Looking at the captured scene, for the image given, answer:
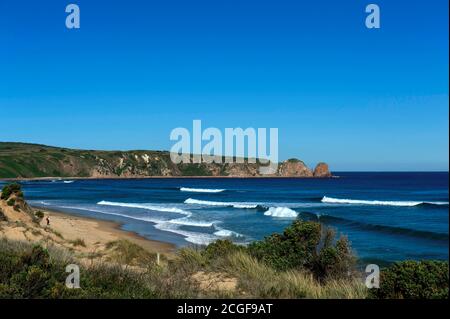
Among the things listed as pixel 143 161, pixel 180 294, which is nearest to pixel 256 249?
pixel 180 294

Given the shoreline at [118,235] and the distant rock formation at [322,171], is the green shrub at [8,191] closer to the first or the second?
the shoreline at [118,235]

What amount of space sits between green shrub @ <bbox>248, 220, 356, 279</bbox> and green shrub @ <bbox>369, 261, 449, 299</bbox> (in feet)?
10.1

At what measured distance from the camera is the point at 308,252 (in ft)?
38.4

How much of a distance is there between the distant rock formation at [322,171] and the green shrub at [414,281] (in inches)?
7466

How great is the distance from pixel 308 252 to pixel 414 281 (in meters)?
4.38

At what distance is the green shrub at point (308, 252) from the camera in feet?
35.9

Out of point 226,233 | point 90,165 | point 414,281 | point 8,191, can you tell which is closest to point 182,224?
point 226,233

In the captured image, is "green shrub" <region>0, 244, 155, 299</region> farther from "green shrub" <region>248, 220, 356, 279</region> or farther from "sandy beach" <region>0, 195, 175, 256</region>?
"sandy beach" <region>0, 195, 175, 256</region>

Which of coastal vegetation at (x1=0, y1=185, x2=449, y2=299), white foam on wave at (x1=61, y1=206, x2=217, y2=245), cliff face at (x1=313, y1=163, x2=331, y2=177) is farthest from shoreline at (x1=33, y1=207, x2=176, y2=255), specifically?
cliff face at (x1=313, y1=163, x2=331, y2=177)

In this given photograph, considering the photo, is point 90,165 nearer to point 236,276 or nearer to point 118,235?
point 118,235

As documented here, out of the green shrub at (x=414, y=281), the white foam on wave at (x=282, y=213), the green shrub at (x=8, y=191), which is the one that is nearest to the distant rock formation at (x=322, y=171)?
the white foam on wave at (x=282, y=213)
